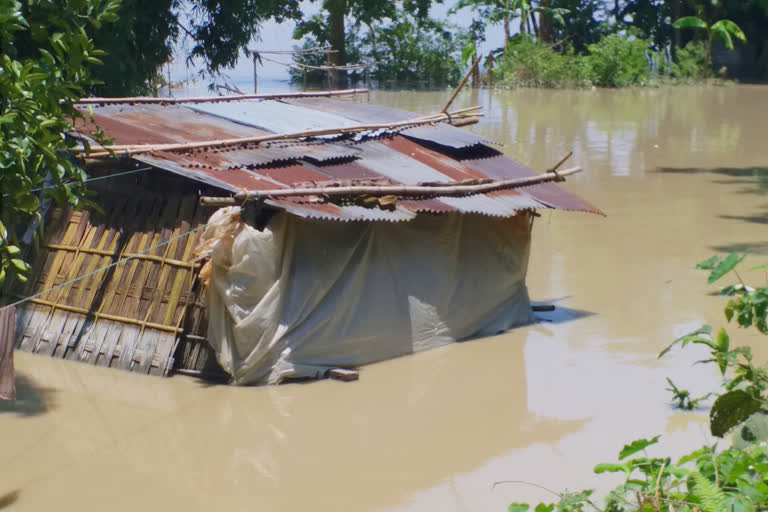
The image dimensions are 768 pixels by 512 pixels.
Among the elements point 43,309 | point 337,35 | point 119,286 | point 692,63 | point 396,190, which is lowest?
point 43,309

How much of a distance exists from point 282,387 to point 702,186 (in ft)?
37.2

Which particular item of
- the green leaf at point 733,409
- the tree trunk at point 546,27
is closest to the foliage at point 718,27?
the tree trunk at point 546,27

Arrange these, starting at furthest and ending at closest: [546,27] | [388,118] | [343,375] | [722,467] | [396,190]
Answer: [546,27], [388,118], [396,190], [343,375], [722,467]

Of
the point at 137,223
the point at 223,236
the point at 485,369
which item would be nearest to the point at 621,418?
the point at 485,369

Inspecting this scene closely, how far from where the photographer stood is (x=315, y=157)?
27.7ft

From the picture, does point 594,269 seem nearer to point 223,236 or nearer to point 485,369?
point 485,369

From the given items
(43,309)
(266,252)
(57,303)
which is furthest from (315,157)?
(43,309)

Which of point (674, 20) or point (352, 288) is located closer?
point (352, 288)

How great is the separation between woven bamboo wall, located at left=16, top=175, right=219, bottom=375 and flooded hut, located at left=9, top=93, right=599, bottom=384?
0.04 feet

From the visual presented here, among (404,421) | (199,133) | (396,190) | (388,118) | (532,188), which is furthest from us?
(388,118)

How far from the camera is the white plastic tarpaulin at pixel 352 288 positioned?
7.30 m

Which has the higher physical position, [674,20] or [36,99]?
[674,20]

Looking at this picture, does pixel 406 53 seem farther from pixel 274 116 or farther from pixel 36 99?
pixel 36 99

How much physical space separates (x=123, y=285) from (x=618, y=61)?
28456 mm
